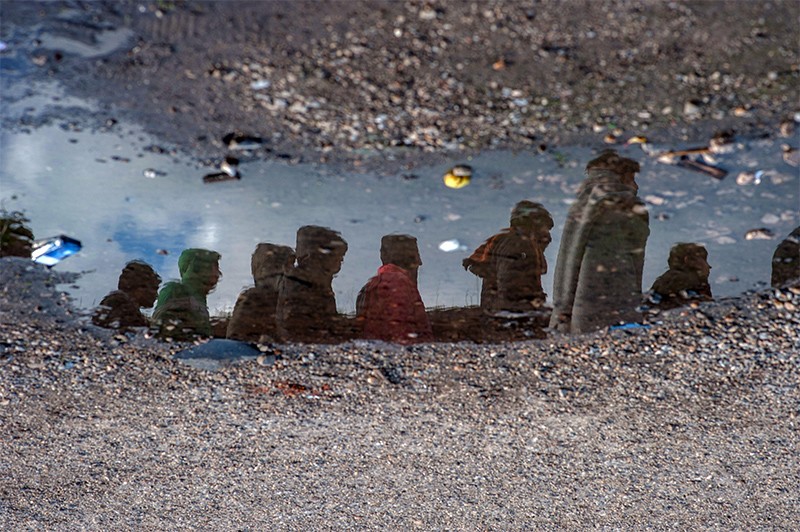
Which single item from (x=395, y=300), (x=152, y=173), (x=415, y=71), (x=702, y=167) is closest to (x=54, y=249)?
(x=152, y=173)

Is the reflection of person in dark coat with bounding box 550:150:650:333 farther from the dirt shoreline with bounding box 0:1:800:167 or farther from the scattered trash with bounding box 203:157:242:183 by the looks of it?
the scattered trash with bounding box 203:157:242:183

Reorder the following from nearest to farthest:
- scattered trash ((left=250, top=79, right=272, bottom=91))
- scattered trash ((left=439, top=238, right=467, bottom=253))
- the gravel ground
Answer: the gravel ground < scattered trash ((left=439, top=238, right=467, bottom=253)) < scattered trash ((left=250, top=79, right=272, bottom=91))

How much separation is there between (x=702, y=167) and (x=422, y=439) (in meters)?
1.82

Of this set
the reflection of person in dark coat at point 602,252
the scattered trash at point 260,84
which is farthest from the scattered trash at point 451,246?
the scattered trash at point 260,84

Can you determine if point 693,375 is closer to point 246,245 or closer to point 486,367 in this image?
point 486,367

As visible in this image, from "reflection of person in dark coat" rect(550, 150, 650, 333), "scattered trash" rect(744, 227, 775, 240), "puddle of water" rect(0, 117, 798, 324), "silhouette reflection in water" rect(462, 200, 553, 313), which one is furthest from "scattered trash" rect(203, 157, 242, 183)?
"scattered trash" rect(744, 227, 775, 240)

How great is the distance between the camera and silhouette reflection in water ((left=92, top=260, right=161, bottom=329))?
302 cm

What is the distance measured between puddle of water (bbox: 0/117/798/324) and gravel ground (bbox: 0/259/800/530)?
40 cm

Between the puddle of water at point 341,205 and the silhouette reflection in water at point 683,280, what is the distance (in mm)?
48

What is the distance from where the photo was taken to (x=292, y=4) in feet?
12.7

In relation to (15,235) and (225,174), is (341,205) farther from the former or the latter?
(15,235)

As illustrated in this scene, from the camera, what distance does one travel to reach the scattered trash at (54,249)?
3.15 meters

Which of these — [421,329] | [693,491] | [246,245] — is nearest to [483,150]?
[421,329]

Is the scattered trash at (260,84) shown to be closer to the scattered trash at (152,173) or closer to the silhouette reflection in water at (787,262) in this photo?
the scattered trash at (152,173)
